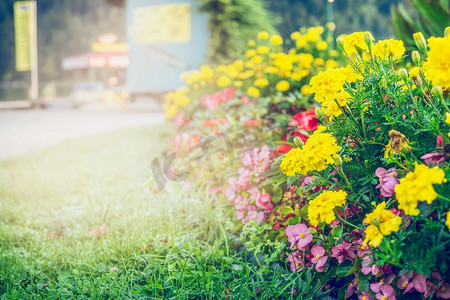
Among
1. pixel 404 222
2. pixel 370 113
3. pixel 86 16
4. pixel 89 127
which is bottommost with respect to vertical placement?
pixel 89 127

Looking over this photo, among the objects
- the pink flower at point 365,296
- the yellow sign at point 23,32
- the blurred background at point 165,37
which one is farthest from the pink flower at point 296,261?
the yellow sign at point 23,32

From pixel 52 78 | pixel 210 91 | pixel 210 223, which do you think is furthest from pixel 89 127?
pixel 52 78

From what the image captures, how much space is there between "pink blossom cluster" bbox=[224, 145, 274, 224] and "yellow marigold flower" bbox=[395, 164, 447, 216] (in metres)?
1.06

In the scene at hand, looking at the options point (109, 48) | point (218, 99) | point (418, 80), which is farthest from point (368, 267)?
point (109, 48)

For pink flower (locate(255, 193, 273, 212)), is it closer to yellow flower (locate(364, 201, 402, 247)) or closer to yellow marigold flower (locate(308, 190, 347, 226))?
yellow marigold flower (locate(308, 190, 347, 226))

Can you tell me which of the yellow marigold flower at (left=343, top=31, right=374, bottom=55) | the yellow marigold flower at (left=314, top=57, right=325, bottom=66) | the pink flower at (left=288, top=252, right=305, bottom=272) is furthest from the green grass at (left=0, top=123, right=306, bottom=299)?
the yellow marigold flower at (left=314, top=57, right=325, bottom=66)

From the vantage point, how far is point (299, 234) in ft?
6.10

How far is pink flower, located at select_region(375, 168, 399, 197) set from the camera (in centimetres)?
148

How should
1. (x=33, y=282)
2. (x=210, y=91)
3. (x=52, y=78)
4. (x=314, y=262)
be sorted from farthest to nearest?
(x=52, y=78) → (x=210, y=91) → (x=33, y=282) → (x=314, y=262)

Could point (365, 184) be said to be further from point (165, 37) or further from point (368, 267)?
point (165, 37)

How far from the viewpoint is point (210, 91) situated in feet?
15.4

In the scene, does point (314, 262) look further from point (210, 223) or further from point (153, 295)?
point (210, 223)

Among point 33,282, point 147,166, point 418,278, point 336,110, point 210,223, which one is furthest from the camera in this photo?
point 147,166

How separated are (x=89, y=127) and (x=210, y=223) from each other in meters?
6.79
